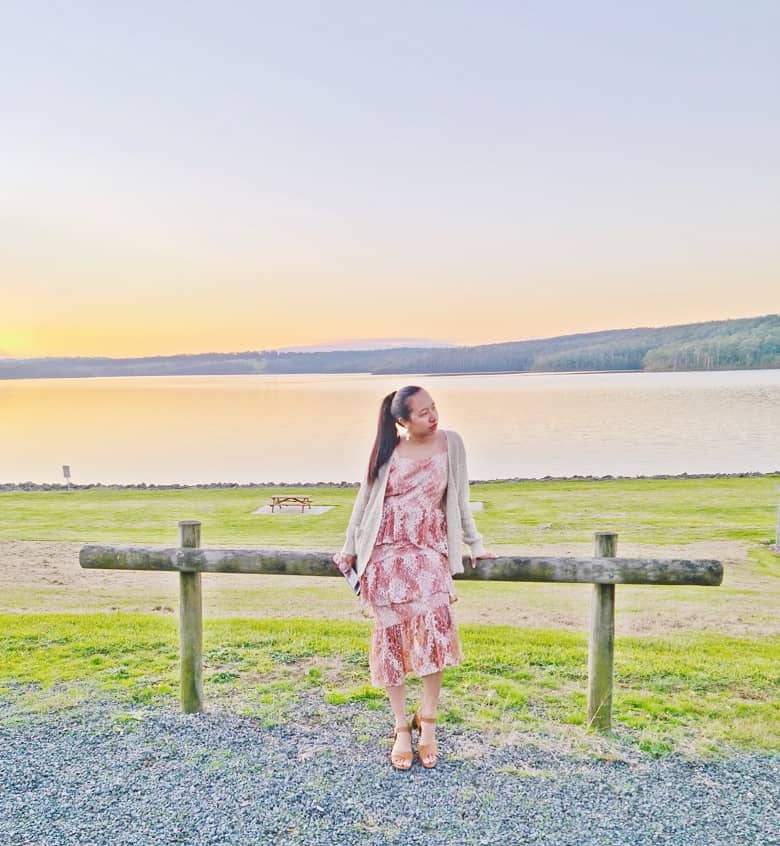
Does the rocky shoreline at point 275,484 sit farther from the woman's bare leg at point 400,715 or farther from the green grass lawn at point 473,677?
the woman's bare leg at point 400,715

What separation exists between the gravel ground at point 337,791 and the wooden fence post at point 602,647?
1.23 ft

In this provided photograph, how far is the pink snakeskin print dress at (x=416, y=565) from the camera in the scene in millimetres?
3793

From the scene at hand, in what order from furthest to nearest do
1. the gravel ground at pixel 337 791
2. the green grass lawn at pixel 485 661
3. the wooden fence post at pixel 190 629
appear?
1. the green grass lawn at pixel 485 661
2. the wooden fence post at pixel 190 629
3. the gravel ground at pixel 337 791

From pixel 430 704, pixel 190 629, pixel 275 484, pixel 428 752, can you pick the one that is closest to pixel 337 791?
pixel 428 752

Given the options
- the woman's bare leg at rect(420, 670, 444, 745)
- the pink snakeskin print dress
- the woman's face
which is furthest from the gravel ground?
the woman's face

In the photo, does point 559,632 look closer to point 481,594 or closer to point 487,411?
point 481,594

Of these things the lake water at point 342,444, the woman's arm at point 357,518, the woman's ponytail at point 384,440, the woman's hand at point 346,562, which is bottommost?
the lake water at point 342,444

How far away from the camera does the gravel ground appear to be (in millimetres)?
3133


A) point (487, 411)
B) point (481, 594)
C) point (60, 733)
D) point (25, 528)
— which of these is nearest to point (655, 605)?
point (481, 594)

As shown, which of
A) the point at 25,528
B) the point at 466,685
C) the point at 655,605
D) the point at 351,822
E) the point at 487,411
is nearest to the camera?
the point at 351,822

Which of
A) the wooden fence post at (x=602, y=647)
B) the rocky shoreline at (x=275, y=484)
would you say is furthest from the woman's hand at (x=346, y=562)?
the rocky shoreline at (x=275, y=484)

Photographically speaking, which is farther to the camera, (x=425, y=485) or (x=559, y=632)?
(x=559, y=632)

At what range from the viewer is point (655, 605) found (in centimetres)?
1040

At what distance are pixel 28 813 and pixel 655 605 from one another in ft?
29.8
